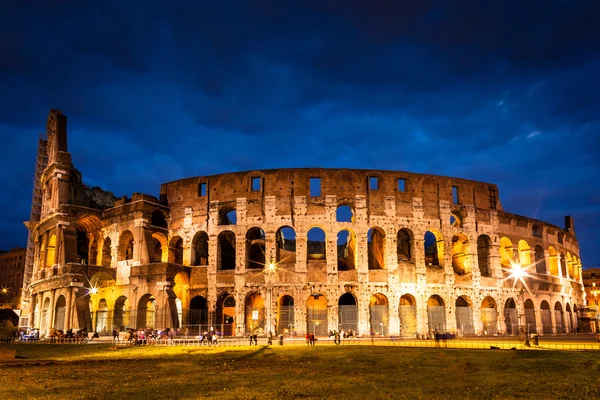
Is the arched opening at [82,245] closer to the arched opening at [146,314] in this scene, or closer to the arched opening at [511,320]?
the arched opening at [146,314]

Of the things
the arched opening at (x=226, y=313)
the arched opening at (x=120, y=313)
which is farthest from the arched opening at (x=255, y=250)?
the arched opening at (x=120, y=313)

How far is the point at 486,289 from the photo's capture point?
42.8 m

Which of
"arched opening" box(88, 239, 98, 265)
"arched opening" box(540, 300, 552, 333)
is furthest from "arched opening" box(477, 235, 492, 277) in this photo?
"arched opening" box(88, 239, 98, 265)

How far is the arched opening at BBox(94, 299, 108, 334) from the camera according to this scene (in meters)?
42.7

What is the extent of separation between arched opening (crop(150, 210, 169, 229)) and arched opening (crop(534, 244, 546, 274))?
32159mm

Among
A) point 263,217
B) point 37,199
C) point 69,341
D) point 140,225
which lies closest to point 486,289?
point 263,217

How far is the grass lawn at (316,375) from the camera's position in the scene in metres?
12.7

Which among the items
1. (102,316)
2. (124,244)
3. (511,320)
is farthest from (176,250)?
(511,320)

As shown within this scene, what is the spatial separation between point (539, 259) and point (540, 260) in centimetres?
102

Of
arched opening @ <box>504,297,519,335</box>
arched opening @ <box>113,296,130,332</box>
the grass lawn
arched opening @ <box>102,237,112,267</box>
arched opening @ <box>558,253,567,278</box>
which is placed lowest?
the grass lawn

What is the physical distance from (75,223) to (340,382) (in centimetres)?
3491

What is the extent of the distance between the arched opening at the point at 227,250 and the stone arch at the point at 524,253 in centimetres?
2478

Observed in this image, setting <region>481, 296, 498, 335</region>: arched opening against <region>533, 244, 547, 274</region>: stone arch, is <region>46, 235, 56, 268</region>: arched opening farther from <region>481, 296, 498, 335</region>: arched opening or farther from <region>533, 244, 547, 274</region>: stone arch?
<region>533, 244, 547, 274</region>: stone arch

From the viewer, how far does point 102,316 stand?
1720 inches
